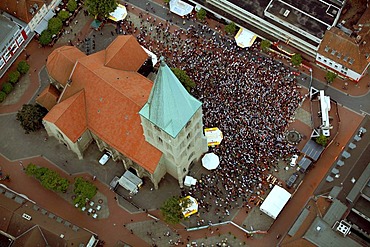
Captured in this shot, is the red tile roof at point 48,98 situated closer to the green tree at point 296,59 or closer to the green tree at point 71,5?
A: the green tree at point 71,5

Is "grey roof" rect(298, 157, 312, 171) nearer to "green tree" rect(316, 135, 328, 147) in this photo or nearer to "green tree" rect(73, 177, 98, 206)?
"green tree" rect(316, 135, 328, 147)

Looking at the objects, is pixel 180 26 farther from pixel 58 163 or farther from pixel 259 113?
pixel 58 163

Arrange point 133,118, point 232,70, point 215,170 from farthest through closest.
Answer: point 232,70 < point 215,170 < point 133,118

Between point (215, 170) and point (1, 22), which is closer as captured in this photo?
point (215, 170)

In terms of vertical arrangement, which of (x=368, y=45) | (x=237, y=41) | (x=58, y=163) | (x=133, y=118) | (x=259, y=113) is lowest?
(x=58, y=163)

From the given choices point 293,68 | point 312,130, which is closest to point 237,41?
point 293,68

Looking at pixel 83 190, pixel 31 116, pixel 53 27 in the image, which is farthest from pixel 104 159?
pixel 53 27

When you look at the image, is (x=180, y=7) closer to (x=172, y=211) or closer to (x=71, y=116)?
(x=71, y=116)
